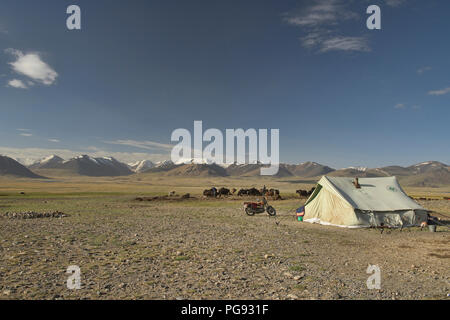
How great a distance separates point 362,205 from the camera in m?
20.5

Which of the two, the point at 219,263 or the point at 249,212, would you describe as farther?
the point at 249,212

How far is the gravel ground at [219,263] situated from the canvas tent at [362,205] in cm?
198

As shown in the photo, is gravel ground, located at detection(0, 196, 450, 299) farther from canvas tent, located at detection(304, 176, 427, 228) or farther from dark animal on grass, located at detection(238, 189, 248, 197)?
dark animal on grass, located at detection(238, 189, 248, 197)

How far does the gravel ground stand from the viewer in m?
7.78

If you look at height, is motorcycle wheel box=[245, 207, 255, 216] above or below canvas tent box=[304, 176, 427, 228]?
below

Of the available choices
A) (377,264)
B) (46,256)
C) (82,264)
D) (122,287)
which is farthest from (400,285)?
(46,256)

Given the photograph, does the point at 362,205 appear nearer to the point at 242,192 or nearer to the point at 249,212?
the point at 249,212

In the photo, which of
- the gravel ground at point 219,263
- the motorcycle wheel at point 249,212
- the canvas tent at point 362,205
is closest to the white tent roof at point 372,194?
the canvas tent at point 362,205

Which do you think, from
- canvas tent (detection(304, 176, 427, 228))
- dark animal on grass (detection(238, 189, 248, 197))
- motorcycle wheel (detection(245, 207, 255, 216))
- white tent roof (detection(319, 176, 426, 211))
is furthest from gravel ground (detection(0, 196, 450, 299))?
dark animal on grass (detection(238, 189, 248, 197))

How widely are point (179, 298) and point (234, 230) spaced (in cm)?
1137

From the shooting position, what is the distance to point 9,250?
1213 centimetres

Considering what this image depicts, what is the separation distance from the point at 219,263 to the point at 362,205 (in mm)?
14637

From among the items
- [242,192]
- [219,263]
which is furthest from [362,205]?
[242,192]

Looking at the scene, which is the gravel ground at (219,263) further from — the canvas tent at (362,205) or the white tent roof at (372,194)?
the white tent roof at (372,194)
